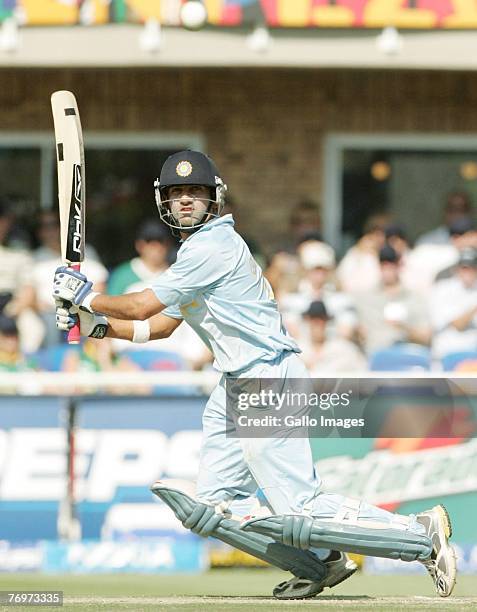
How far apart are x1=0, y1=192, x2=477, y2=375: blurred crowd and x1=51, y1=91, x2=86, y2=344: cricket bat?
2.92 metres

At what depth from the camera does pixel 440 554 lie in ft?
21.1

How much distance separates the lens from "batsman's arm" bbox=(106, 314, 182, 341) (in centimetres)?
652

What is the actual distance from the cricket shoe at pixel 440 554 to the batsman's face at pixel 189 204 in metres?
1.63

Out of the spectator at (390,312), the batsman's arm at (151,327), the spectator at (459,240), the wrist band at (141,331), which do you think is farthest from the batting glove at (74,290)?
the spectator at (459,240)

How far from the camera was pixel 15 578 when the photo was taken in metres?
8.97

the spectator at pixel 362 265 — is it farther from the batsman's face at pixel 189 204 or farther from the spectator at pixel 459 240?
the batsman's face at pixel 189 204

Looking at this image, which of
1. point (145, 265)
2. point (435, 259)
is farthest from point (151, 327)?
point (435, 259)

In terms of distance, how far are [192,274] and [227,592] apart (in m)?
2.23

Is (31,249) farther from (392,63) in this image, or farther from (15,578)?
(15,578)

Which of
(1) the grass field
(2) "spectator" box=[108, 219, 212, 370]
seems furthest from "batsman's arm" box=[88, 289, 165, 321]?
(2) "spectator" box=[108, 219, 212, 370]

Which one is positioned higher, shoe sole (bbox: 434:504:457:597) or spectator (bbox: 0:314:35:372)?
spectator (bbox: 0:314:35:372)

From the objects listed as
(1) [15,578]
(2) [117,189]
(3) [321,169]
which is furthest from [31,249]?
(1) [15,578]

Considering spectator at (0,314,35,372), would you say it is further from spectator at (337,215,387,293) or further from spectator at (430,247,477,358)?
spectator at (430,247,477,358)

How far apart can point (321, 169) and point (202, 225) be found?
720cm
